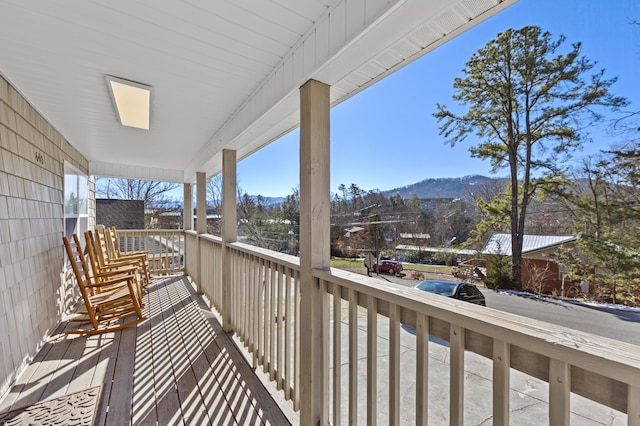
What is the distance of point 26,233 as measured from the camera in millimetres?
2680

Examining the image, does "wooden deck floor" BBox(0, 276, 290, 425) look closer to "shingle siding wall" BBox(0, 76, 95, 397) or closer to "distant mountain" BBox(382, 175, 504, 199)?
"shingle siding wall" BBox(0, 76, 95, 397)

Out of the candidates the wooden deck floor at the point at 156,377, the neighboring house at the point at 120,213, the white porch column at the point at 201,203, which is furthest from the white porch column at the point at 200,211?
the neighboring house at the point at 120,213

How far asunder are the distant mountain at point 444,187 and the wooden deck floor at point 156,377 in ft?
5.69

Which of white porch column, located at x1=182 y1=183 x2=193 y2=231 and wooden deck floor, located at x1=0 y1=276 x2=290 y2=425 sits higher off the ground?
white porch column, located at x1=182 y1=183 x2=193 y2=231

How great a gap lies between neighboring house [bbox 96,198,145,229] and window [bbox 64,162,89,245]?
374cm

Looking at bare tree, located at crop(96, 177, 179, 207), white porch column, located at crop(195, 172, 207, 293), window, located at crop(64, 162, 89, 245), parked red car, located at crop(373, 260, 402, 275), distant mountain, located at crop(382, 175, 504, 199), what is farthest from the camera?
bare tree, located at crop(96, 177, 179, 207)

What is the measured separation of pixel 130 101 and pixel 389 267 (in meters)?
2.85

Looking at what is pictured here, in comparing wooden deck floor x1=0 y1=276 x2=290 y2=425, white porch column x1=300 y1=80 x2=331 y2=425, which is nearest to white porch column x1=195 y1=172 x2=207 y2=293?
wooden deck floor x1=0 y1=276 x2=290 y2=425

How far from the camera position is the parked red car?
4.01 ft

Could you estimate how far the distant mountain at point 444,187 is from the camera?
2.95ft

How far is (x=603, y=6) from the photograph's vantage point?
27.3 inches

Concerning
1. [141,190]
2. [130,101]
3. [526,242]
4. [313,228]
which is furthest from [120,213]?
[526,242]

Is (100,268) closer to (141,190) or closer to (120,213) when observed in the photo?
(120,213)

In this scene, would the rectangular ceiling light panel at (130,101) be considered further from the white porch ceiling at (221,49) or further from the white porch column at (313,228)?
the white porch column at (313,228)
